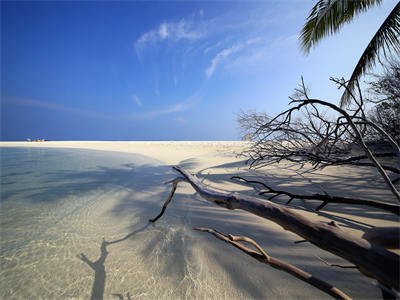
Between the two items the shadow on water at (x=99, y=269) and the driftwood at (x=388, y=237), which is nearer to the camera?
the driftwood at (x=388, y=237)

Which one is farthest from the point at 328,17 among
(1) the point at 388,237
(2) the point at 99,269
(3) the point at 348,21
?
(2) the point at 99,269

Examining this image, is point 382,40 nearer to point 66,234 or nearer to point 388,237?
point 388,237

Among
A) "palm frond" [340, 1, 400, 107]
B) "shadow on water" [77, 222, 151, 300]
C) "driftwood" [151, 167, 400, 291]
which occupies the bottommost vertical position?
"shadow on water" [77, 222, 151, 300]

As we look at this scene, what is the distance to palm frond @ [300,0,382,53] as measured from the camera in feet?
13.5

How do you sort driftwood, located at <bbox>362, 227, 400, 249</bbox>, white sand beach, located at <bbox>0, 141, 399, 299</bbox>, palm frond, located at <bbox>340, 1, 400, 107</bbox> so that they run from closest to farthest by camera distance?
1. driftwood, located at <bbox>362, 227, 400, 249</bbox>
2. white sand beach, located at <bbox>0, 141, 399, 299</bbox>
3. palm frond, located at <bbox>340, 1, 400, 107</bbox>

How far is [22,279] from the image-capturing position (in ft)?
4.82

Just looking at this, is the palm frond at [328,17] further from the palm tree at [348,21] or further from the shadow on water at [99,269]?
the shadow on water at [99,269]

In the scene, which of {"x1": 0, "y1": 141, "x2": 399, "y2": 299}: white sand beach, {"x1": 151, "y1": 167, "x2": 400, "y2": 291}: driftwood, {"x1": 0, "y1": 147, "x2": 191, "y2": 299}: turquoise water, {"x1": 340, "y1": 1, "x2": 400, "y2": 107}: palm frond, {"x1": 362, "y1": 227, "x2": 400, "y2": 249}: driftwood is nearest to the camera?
{"x1": 151, "y1": 167, "x2": 400, "y2": 291}: driftwood

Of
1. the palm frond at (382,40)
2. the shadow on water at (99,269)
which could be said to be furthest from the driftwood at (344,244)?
the palm frond at (382,40)

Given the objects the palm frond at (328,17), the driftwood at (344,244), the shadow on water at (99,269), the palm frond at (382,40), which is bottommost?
the shadow on water at (99,269)

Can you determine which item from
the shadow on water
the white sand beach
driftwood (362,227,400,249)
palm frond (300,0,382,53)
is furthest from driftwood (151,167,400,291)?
palm frond (300,0,382,53)

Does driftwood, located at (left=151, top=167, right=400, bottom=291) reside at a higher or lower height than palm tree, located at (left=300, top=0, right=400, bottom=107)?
lower

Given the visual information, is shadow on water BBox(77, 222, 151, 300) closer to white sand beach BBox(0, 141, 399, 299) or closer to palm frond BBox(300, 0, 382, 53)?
white sand beach BBox(0, 141, 399, 299)

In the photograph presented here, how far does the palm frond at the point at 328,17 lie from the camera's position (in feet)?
13.5
